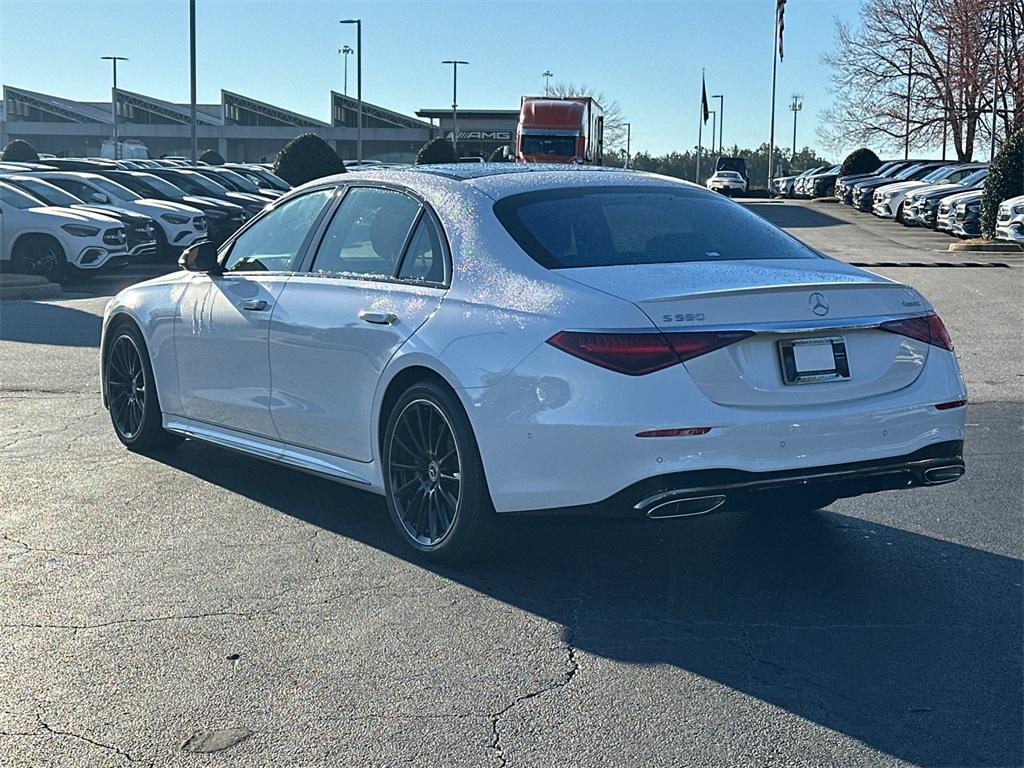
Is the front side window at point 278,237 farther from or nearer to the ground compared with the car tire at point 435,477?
farther from the ground

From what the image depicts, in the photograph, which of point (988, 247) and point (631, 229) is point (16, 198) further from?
point (988, 247)

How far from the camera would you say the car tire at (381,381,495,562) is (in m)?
5.38

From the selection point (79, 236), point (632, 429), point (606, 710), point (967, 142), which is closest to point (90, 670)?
point (606, 710)

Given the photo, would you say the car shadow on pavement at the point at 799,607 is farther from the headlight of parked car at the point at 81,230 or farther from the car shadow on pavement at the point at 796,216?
the car shadow on pavement at the point at 796,216

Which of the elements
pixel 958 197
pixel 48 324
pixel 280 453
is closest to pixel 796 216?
pixel 958 197

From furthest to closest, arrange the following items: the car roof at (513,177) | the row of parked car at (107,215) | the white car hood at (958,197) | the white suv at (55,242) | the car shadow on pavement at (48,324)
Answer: the white car hood at (958,197) < the row of parked car at (107,215) < the white suv at (55,242) < the car shadow on pavement at (48,324) < the car roof at (513,177)

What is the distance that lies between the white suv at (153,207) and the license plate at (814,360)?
1928cm

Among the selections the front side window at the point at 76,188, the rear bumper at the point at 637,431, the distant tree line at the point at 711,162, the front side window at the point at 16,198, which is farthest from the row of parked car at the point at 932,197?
the distant tree line at the point at 711,162

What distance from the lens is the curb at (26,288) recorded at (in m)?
18.0

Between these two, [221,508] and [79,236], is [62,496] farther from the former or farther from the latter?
[79,236]

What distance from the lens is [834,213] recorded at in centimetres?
4616

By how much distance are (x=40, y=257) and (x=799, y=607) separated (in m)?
17.3

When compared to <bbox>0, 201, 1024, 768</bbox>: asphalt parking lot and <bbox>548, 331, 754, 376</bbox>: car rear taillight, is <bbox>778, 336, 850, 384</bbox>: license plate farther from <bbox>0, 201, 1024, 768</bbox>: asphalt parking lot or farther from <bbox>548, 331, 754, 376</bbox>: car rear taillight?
<bbox>0, 201, 1024, 768</bbox>: asphalt parking lot

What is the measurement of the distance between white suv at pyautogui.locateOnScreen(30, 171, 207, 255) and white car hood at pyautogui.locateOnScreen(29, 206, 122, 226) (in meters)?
2.42
